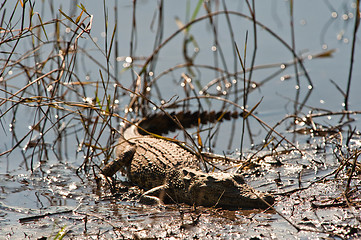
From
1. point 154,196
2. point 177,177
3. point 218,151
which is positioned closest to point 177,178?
point 177,177

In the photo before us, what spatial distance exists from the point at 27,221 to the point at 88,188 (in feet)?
2.99

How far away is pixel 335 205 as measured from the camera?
3320mm

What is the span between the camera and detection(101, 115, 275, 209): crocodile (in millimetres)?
3727

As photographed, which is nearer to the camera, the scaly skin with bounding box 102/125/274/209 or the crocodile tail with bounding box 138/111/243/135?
the scaly skin with bounding box 102/125/274/209

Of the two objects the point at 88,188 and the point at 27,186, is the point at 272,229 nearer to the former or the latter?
the point at 88,188

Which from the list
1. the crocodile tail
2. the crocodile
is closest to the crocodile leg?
the crocodile

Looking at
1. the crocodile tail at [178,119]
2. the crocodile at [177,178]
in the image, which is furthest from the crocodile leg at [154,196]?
the crocodile tail at [178,119]

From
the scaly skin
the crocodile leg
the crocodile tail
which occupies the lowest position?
the crocodile leg

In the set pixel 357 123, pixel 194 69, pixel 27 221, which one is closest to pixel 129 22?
pixel 194 69

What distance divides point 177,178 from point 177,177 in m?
0.01

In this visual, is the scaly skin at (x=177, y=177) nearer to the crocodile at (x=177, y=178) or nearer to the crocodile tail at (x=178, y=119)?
the crocodile at (x=177, y=178)

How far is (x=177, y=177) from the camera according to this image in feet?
13.9

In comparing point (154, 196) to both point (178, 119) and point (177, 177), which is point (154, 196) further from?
point (178, 119)

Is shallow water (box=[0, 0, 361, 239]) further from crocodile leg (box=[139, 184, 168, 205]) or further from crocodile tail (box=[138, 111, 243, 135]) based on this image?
crocodile tail (box=[138, 111, 243, 135])
